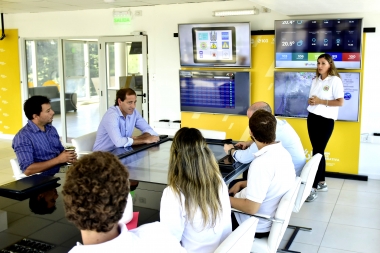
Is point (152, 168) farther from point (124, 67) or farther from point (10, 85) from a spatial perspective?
point (10, 85)

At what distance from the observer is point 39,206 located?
90.0 inches

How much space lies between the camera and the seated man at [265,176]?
102 inches

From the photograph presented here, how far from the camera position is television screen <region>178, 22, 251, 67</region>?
Answer: 6.00 metres

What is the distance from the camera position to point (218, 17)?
247 inches

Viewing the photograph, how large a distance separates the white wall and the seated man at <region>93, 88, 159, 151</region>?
2447mm

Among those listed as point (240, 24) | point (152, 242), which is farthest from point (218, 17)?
point (152, 242)

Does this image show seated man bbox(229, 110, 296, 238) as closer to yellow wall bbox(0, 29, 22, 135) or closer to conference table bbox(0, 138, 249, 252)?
conference table bbox(0, 138, 249, 252)

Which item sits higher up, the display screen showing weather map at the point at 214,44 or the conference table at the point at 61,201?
the display screen showing weather map at the point at 214,44

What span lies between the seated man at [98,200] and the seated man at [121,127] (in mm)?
2675

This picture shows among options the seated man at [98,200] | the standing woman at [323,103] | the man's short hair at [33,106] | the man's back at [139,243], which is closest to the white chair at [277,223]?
the man's back at [139,243]

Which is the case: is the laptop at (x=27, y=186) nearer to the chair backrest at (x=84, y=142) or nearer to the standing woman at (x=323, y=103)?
the chair backrest at (x=84, y=142)

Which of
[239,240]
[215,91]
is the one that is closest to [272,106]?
[215,91]

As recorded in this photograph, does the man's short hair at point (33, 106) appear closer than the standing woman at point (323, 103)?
Yes

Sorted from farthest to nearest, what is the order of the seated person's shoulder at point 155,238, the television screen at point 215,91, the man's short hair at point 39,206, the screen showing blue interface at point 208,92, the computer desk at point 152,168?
the screen showing blue interface at point 208,92 → the television screen at point 215,91 → the computer desk at point 152,168 → the man's short hair at point 39,206 → the seated person's shoulder at point 155,238
